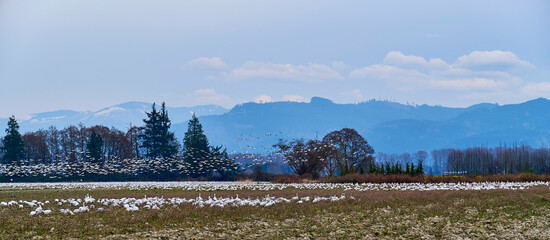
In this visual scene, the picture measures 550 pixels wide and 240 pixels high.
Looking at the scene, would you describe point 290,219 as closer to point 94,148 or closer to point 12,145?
point 94,148

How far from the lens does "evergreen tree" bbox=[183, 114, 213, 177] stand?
217 feet

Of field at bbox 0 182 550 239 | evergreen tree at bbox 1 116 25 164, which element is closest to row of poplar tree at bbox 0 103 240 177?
evergreen tree at bbox 1 116 25 164

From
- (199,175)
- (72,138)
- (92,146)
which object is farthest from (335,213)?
(72,138)

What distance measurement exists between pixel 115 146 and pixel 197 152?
52.8ft

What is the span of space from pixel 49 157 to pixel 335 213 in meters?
69.6

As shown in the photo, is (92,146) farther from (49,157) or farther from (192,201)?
(192,201)

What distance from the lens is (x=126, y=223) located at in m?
14.3

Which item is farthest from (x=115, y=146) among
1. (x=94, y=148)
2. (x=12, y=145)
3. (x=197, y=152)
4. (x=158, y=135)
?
(x=197, y=152)

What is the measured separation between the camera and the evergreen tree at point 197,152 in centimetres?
6627

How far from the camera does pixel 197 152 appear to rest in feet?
227

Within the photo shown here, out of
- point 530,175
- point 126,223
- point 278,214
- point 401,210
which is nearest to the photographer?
point 126,223

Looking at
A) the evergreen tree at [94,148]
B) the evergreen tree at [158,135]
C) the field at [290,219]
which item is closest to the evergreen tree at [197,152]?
the evergreen tree at [158,135]

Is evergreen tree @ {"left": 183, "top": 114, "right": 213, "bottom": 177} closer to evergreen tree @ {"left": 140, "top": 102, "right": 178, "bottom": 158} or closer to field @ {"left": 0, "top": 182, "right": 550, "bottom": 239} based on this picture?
evergreen tree @ {"left": 140, "top": 102, "right": 178, "bottom": 158}

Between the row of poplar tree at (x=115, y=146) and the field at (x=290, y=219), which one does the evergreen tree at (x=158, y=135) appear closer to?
the row of poplar tree at (x=115, y=146)
